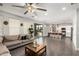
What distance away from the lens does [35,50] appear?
165 centimetres

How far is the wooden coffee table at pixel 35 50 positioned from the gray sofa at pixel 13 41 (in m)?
0.13

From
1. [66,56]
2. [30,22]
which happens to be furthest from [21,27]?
[66,56]

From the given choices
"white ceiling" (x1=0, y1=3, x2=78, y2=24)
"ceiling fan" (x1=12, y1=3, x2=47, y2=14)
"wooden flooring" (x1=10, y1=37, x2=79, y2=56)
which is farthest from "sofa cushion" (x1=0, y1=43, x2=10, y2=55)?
"ceiling fan" (x1=12, y1=3, x2=47, y2=14)

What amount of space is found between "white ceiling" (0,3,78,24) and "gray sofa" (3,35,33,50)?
492mm

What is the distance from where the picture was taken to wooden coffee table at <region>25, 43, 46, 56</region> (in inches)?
63.0

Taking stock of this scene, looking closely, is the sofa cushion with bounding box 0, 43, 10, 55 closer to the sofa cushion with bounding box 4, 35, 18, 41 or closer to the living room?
the living room

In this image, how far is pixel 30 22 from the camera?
5.80 ft

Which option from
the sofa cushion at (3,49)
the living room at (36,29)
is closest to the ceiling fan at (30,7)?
the living room at (36,29)

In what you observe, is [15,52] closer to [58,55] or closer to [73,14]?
[58,55]

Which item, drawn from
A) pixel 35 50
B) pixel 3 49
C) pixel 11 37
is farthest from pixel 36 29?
pixel 3 49

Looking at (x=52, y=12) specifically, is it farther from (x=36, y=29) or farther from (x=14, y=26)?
(x=14, y=26)

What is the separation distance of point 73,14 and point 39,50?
1.00 m

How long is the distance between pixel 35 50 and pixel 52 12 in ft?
2.83

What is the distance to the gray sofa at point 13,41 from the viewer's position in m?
1.63
